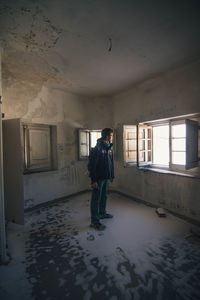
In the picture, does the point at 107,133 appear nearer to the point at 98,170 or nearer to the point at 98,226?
the point at 98,170

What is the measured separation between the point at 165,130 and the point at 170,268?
8.42ft

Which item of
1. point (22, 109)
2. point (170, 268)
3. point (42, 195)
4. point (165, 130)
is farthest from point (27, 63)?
point (170, 268)

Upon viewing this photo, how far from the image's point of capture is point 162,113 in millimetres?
3031

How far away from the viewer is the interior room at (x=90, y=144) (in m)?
1.52

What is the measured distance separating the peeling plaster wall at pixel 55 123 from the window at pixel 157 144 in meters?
1.42

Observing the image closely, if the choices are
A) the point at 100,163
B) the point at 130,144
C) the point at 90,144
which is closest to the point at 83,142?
the point at 90,144

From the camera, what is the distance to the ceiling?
151 centimetres

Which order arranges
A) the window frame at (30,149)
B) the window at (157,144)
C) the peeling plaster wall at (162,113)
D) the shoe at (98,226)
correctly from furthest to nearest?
the window frame at (30,149) < the window at (157,144) < the peeling plaster wall at (162,113) < the shoe at (98,226)

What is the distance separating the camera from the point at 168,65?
106 inches

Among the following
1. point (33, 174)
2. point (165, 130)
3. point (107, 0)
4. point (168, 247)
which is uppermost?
point (107, 0)

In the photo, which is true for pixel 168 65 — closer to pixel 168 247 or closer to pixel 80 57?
pixel 80 57

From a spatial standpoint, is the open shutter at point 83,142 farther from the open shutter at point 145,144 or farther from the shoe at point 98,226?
the shoe at point 98,226

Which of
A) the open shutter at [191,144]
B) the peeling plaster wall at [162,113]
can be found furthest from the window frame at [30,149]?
the open shutter at [191,144]

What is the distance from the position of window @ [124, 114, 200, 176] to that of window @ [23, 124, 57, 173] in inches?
71.7
